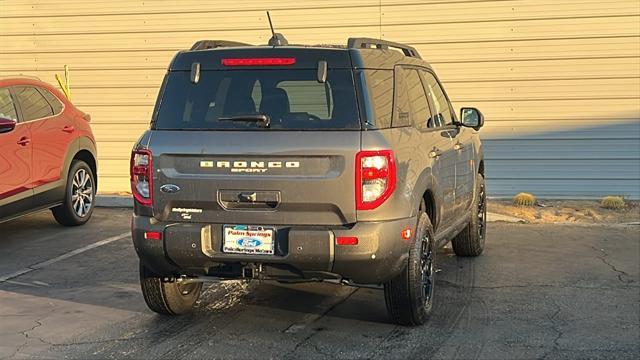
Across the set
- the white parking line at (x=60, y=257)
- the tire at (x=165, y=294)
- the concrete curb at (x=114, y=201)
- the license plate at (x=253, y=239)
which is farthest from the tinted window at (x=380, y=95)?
the concrete curb at (x=114, y=201)

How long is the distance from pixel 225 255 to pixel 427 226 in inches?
56.0

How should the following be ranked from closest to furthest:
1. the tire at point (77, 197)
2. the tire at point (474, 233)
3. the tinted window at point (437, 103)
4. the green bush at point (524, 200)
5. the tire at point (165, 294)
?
the tire at point (165, 294) < the tinted window at point (437, 103) < the tire at point (474, 233) < the tire at point (77, 197) < the green bush at point (524, 200)

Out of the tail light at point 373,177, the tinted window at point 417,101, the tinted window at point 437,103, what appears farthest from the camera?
the tinted window at point 437,103

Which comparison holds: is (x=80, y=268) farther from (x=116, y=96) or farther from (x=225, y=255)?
(x=116, y=96)

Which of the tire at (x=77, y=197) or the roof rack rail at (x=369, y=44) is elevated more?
the roof rack rail at (x=369, y=44)

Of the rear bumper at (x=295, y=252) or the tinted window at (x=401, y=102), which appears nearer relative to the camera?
the rear bumper at (x=295, y=252)

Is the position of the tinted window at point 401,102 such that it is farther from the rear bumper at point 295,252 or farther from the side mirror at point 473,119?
the side mirror at point 473,119

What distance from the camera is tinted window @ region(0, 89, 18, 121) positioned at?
736cm

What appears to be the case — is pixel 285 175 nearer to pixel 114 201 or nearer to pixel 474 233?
pixel 474 233

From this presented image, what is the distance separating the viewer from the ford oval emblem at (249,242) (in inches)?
169

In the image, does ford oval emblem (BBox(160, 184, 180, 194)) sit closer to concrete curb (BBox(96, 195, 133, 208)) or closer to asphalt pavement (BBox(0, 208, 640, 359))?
asphalt pavement (BBox(0, 208, 640, 359))

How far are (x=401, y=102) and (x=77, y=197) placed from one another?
527 cm

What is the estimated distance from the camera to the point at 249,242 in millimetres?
4293

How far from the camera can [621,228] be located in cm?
864
